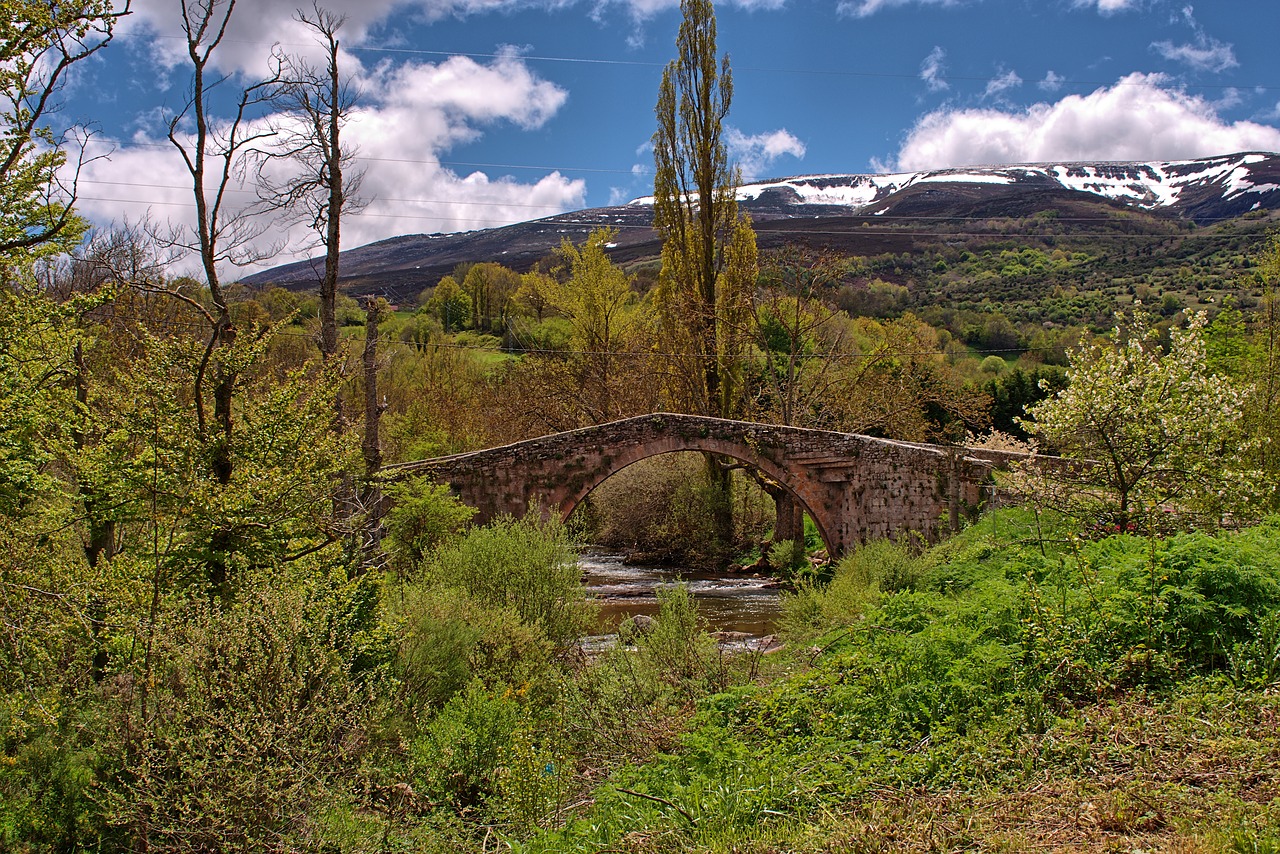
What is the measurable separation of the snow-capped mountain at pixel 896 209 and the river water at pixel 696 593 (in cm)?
4122

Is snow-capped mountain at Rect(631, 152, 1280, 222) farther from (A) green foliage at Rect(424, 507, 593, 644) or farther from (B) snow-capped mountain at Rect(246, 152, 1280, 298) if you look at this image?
(A) green foliage at Rect(424, 507, 593, 644)

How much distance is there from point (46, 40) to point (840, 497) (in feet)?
46.5

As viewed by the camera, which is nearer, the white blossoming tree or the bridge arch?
the white blossoming tree

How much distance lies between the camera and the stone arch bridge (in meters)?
16.0

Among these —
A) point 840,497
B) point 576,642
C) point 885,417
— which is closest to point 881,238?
point 885,417

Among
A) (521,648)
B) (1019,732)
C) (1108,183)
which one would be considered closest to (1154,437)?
(1019,732)

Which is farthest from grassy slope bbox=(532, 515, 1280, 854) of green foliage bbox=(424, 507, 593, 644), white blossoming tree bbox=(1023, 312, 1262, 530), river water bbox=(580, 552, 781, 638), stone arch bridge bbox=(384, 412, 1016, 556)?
stone arch bridge bbox=(384, 412, 1016, 556)

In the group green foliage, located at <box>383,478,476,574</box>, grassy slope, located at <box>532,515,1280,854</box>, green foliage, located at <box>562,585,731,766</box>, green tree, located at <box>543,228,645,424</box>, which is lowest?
green foliage, located at <box>562,585,731,766</box>

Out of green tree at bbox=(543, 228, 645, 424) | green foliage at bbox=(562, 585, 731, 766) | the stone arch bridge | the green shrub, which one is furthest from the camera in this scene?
green tree at bbox=(543, 228, 645, 424)

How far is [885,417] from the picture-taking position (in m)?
21.4

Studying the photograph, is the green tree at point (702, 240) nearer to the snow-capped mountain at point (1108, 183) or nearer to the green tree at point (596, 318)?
the green tree at point (596, 318)

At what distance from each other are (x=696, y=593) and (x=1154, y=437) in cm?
1080

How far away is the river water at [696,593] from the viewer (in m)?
15.0

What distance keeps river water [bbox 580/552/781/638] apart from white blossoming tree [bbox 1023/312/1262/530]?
5.68m
